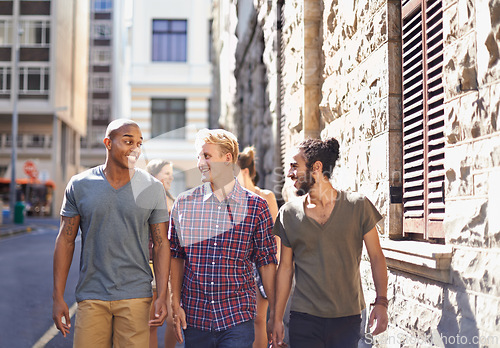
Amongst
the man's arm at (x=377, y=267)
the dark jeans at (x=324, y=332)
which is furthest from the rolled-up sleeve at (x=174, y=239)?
the man's arm at (x=377, y=267)

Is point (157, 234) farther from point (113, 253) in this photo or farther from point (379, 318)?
point (379, 318)

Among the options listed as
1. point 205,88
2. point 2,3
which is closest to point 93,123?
point 2,3

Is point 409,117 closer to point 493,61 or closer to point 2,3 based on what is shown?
point 493,61

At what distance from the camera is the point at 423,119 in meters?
4.25

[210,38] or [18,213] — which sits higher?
[210,38]

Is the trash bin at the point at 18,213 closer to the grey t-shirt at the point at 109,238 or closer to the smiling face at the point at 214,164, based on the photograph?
the grey t-shirt at the point at 109,238

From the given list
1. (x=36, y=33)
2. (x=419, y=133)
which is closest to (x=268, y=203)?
(x=419, y=133)

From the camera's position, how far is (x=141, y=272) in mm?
3439

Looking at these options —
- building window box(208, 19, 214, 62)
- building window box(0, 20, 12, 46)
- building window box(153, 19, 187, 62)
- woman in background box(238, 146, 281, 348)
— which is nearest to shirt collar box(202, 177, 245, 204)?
woman in background box(238, 146, 281, 348)

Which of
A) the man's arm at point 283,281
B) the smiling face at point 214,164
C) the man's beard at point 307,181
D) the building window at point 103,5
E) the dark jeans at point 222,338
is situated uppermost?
the building window at point 103,5

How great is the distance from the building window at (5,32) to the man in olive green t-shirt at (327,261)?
41910 millimetres

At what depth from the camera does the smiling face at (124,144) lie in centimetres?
342

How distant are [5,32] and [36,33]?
207cm

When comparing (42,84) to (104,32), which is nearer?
(42,84)
